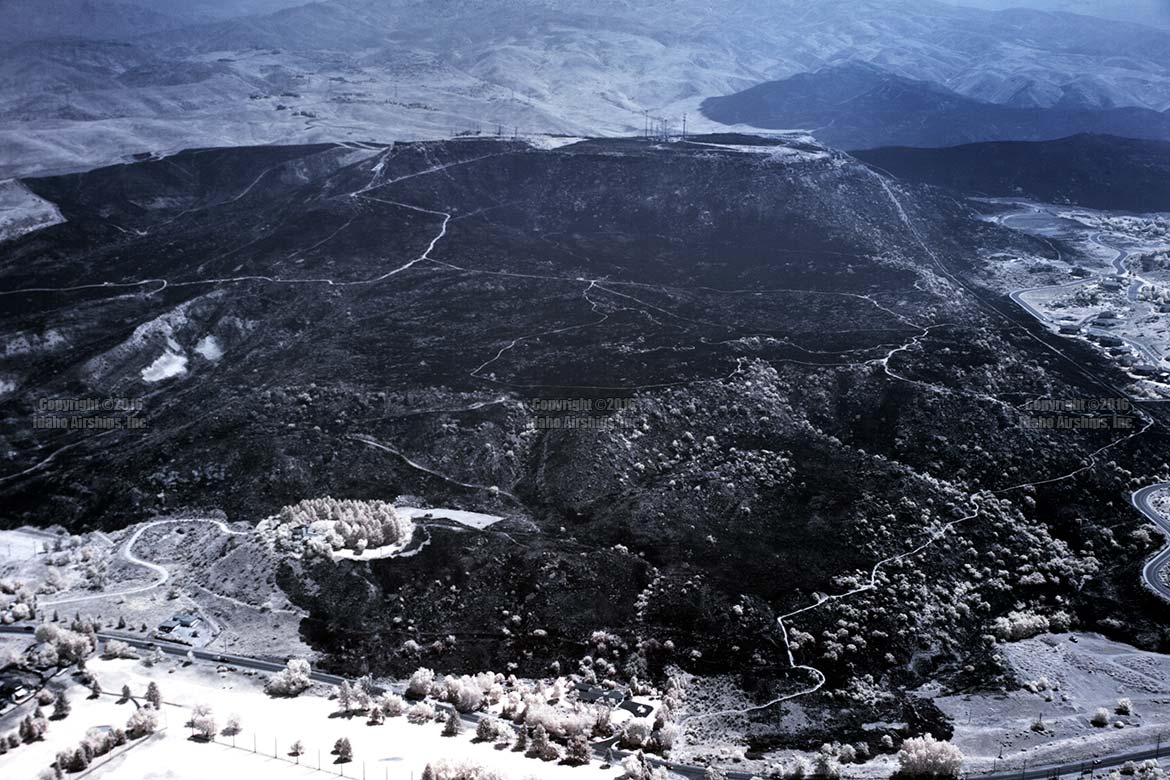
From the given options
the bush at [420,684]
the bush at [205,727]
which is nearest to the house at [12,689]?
the bush at [205,727]

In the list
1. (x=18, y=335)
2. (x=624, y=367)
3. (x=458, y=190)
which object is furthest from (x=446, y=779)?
(x=458, y=190)

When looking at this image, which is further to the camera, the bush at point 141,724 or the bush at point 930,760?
the bush at point 141,724

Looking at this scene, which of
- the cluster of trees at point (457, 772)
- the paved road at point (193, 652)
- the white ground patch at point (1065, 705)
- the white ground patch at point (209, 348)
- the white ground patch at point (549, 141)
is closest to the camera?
the cluster of trees at point (457, 772)

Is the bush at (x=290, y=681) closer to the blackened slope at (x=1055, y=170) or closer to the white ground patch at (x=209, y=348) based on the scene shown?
the white ground patch at (x=209, y=348)

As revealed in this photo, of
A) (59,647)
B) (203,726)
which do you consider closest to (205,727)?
(203,726)

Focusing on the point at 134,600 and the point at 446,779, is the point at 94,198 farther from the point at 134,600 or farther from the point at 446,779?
the point at 446,779

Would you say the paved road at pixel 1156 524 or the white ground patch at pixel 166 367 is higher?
the paved road at pixel 1156 524

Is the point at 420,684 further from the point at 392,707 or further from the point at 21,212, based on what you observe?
the point at 21,212
